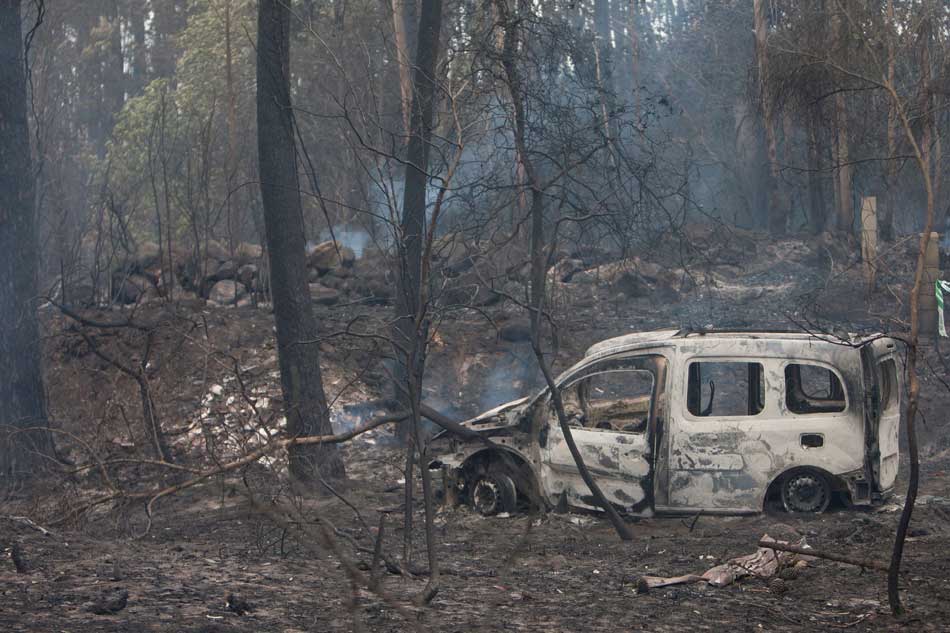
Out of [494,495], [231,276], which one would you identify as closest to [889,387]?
[494,495]

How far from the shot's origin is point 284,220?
12.0 m

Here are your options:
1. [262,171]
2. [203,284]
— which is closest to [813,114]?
[262,171]

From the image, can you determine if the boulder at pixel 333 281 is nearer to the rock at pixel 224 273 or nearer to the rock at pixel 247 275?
the rock at pixel 247 275

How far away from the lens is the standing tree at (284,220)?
1180 centimetres

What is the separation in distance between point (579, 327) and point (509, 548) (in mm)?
10607

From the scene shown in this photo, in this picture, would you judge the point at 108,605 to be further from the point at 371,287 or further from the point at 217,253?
the point at 217,253

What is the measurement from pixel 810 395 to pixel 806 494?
135cm

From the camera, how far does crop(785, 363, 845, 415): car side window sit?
930cm

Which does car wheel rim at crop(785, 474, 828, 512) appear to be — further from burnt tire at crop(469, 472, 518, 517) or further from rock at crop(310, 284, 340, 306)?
rock at crop(310, 284, 340, 306)

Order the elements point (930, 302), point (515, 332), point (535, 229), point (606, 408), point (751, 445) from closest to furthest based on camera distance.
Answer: point (751, 445) → point (606, 408) → point (535, 229) → point (930, 302) → point (515, 332)

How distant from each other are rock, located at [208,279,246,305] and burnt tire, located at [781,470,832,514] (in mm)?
12578

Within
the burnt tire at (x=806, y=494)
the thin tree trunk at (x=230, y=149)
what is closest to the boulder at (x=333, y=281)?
the thin tree trunk at (x=230, y=149)

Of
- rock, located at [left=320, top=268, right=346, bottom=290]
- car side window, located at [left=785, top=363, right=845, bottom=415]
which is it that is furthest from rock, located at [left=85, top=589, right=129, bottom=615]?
rock, located at [left=320, top=268, right=346, bottom=290]

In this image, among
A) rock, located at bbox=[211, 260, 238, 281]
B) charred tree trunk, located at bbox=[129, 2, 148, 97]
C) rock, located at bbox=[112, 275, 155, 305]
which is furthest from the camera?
charred tree trunk, located at bbox=[129, 2, 148, 97]
